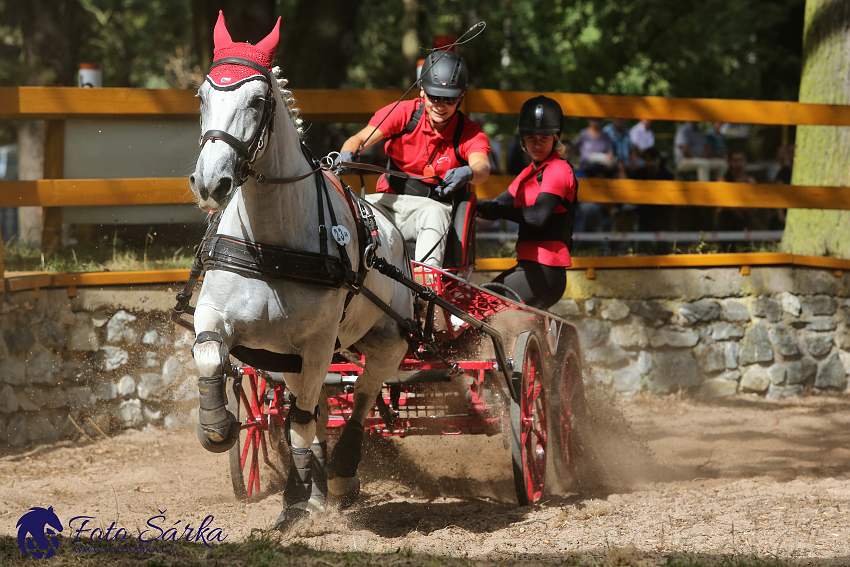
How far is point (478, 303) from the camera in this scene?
4.60m

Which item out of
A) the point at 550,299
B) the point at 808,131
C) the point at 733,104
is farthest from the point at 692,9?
the point at 550,299

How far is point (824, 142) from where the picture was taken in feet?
26.3

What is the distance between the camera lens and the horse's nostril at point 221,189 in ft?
9.16

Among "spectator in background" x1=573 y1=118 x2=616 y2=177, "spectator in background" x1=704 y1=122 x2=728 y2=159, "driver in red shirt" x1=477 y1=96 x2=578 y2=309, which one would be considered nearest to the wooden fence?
"driver in red shirt" x1=477 y1=96 x2=578 y2=309

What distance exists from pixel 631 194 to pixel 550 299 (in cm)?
232

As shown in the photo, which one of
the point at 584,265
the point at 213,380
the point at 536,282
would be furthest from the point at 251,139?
the point at 584,265

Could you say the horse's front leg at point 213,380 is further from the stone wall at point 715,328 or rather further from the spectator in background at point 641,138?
the spectator in background at point 641,138

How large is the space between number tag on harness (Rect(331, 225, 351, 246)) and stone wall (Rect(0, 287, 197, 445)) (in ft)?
7.93

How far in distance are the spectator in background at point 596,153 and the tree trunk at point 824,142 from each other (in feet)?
8.34

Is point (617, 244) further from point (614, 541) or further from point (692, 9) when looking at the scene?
point (692, 9)

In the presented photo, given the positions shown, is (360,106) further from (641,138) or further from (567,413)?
(641,138)

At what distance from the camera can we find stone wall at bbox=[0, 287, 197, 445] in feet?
18.2

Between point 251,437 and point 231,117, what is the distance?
2.33 meters

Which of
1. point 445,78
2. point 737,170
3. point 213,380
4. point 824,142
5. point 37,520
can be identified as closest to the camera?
point 37,520
